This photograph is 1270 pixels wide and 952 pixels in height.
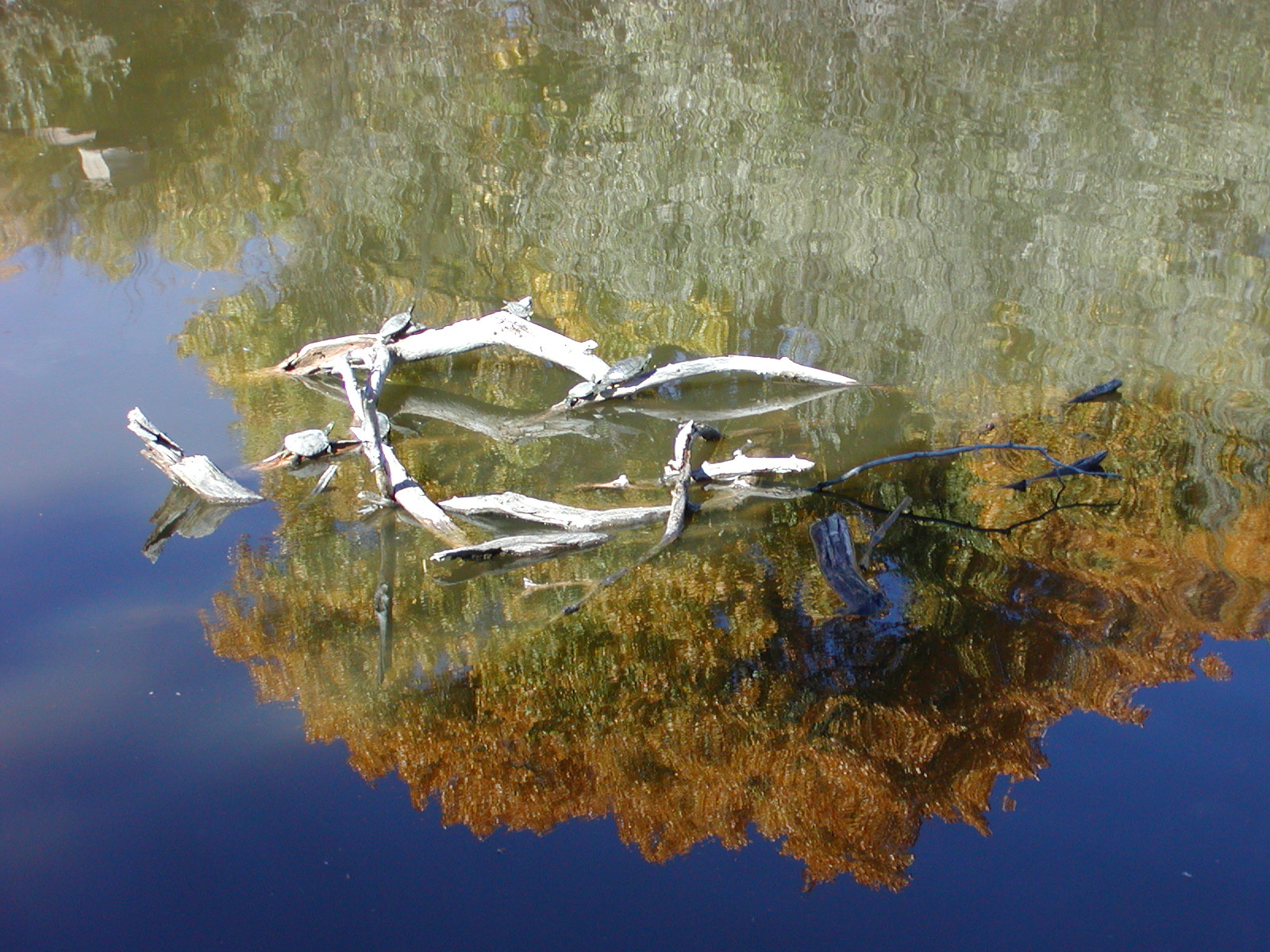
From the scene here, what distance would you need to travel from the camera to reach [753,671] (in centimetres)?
483

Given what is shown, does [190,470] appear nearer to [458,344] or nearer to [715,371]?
[458,344]

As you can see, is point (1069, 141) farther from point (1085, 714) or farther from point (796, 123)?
point (1085, 714)

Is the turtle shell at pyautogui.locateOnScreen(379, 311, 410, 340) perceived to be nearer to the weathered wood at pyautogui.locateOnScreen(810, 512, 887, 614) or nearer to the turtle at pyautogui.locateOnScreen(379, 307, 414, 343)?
the turtle at pyautogui.locateOnScreen(379, 307, 414, 343)

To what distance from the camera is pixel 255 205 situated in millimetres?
10328

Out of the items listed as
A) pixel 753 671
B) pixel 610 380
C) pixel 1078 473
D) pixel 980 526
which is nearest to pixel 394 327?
pixel 610 380

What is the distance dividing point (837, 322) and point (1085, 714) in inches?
171

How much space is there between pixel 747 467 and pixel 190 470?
3139mm

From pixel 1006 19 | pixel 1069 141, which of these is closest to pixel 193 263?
pixel 1069 141

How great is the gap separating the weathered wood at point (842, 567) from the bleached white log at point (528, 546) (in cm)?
112

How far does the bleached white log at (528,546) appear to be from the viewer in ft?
17.7

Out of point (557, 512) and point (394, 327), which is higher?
point (394, 327)

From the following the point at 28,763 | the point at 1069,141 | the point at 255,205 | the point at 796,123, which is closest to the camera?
the point at 28,763

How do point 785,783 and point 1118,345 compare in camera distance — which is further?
point 1118,345

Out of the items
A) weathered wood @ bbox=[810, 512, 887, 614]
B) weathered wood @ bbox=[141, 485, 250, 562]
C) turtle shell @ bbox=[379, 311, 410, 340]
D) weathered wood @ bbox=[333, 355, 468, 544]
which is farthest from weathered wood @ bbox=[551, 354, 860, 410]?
weathered wood @ bbox=[141, 485, 250, 562]
